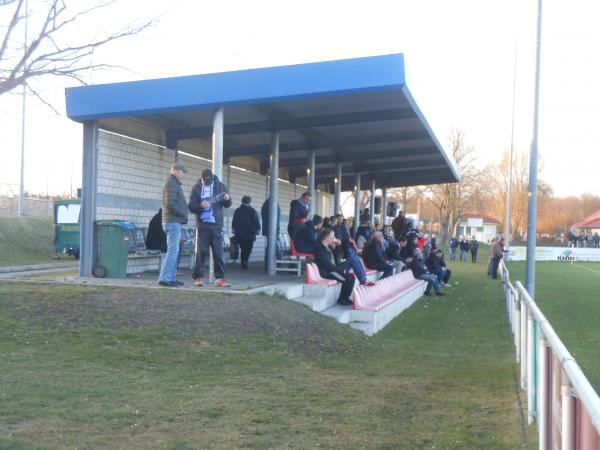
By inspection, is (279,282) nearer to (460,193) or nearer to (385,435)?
(385,435)

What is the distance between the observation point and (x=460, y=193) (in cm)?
6538

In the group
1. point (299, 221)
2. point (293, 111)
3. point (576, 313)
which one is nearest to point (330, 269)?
point (299, 221)

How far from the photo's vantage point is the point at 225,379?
706 centimetres

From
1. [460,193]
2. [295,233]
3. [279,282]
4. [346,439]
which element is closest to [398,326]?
[279,282]

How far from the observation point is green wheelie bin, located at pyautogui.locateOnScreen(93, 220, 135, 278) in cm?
1212

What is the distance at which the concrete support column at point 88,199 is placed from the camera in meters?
12.4

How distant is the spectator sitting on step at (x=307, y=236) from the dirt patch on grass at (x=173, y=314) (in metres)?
3.97

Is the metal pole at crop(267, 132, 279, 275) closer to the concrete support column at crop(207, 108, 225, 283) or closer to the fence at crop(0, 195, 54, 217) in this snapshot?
the concrete support column at crop(207, 108, 225, 283)

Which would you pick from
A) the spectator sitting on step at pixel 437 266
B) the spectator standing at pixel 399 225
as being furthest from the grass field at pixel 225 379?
the spectator standing at pixel 399 225

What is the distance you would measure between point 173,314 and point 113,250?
12.3 ft

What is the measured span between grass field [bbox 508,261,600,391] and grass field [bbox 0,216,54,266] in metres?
17.8

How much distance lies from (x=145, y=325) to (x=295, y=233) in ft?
23.2

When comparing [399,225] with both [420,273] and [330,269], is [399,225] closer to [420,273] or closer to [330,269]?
[420,273]

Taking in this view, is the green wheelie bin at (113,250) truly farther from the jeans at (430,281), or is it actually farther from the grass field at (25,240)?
the grass field at (25,240)
